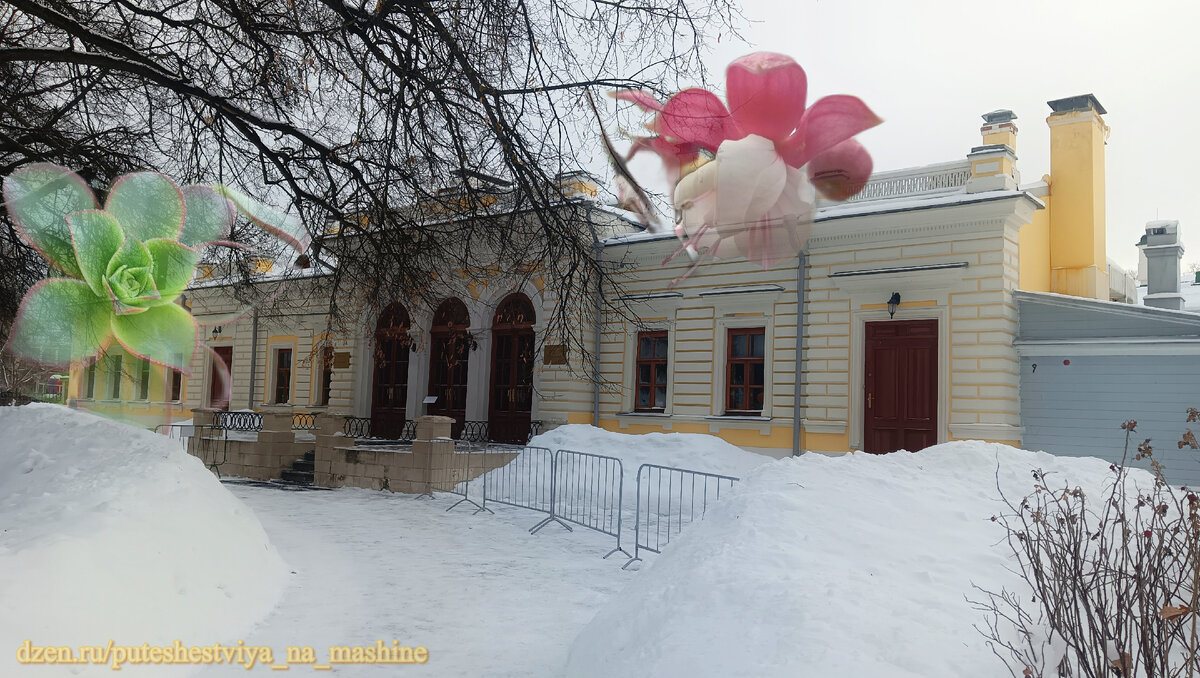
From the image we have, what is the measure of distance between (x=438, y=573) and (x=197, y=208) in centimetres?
431

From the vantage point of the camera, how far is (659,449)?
13.9 m

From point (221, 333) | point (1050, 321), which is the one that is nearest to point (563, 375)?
point (1050, 321)

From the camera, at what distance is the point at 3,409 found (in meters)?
9.80

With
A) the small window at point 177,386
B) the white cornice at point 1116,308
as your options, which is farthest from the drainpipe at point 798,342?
the small window at point 177,386

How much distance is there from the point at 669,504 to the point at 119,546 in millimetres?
5601

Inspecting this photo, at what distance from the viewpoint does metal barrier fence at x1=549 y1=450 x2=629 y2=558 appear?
35.3 ft

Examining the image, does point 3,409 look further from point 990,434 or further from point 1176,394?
point 1176,394

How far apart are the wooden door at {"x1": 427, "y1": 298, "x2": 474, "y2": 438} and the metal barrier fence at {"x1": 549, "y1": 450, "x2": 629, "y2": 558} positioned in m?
6.15

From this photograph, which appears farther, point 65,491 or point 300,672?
point 65,491

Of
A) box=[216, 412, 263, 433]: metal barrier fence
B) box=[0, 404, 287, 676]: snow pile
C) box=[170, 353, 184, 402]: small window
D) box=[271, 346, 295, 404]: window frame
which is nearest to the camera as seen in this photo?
box=[0, 404, 287, 676]: snow pile

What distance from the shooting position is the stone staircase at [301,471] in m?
15.8

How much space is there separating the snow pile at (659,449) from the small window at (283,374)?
1230 centimetres

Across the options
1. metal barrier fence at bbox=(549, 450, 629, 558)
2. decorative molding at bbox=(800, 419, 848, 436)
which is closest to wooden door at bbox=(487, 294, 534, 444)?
metal barrier fence at bbox=(549, 450, 629, 558)
